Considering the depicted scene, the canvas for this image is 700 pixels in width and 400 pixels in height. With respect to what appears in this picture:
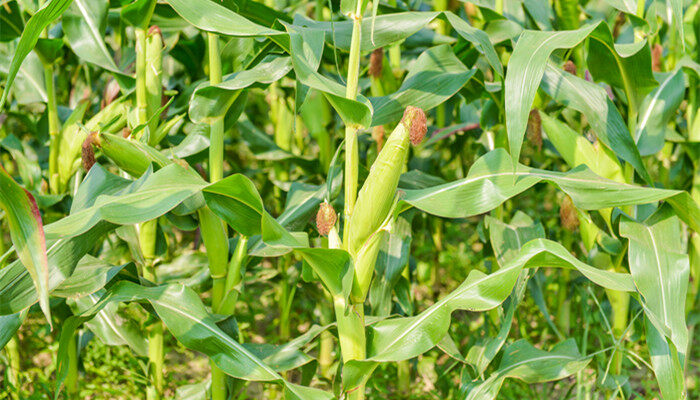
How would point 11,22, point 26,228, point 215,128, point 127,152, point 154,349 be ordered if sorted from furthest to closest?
1. point 11,22
2. point 154,349
3. point 215,128
4. point 127,152
5. point 26,228

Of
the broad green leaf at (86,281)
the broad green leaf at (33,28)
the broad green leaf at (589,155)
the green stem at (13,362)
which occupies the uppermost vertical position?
the broad green leaf at (33,28)

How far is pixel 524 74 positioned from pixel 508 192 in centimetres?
28

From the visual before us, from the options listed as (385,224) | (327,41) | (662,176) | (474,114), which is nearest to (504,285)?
(385,224)

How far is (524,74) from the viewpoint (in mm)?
1217

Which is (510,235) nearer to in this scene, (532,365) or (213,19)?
(532,365)

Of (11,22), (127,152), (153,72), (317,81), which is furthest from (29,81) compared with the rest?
(317,81)

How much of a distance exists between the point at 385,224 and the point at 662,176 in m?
1.37

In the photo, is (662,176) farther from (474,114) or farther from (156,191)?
(156,191)

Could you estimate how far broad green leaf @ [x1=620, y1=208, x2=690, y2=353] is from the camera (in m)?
1.35

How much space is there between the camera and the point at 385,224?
1.38 meters

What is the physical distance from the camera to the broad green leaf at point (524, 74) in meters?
1.16

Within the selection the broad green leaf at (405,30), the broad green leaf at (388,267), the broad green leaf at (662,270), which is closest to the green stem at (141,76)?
the broad green leaf at (405,30)

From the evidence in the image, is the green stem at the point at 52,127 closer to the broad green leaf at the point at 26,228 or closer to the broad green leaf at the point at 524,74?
the broad green leaf at the point at 26,228

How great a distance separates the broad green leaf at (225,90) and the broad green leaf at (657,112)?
1004mm
